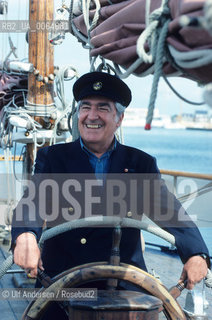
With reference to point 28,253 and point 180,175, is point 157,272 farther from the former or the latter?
point 28,253

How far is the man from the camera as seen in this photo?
112 inches

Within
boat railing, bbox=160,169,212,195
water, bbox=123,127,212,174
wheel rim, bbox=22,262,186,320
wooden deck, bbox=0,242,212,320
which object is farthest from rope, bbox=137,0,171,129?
water, bbox=123,127,212,174

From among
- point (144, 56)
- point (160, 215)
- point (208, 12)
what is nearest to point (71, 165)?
point (160, 215)

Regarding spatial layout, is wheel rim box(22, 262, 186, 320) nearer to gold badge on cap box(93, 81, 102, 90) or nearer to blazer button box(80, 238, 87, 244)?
blazer button box(80, 238, 87, 244)

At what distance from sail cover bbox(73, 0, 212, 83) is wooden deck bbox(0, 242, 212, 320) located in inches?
96.2

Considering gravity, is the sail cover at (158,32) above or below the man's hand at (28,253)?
above

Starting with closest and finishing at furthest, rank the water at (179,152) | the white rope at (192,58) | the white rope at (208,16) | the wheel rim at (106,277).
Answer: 1. the white rope at (208,16)
2. the white rope at (192,58)
3. the wheel rim at (106,277)
4. the water at (179,152)

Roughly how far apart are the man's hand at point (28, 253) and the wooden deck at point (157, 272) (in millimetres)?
1665

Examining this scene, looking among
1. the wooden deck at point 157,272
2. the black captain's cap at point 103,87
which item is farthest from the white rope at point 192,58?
the wooden deck at point 157,272

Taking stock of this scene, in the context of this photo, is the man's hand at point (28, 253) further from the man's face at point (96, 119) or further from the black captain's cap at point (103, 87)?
the black captain's cap at point (103, 87)

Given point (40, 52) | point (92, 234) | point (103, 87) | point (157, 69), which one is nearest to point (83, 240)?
point (92, 234)

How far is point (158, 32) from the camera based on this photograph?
6.31 ft

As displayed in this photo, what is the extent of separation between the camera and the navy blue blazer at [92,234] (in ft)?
9.39

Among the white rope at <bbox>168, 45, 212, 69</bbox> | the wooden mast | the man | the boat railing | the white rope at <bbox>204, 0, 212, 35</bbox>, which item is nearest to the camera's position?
the white rope at <bbox>204, 0, 212, 35</bbox>
